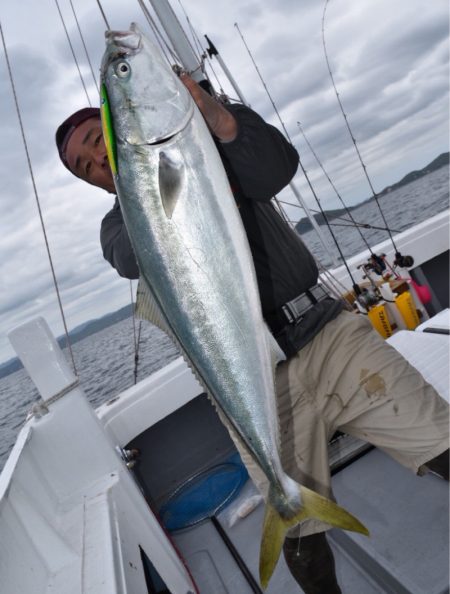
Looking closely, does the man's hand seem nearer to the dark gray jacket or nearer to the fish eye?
the fish eye

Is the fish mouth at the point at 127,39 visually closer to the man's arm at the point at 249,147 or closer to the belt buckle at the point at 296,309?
the man's arm at the point at 249,147

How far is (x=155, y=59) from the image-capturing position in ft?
4.30

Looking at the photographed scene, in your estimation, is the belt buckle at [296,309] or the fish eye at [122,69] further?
the belt buckle at [296,309]

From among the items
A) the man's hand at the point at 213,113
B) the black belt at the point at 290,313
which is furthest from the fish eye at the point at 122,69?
the black belt at the point at 290,313

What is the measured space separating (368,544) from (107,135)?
9.39 feet

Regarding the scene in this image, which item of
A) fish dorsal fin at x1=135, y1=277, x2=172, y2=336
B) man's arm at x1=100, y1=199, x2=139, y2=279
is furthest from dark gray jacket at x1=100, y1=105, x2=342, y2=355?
fish dorsal fin at x1=135, y1=277, x2=172, y2=336

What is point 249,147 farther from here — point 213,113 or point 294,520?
point 294,520

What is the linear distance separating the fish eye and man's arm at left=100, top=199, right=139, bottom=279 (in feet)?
2.50

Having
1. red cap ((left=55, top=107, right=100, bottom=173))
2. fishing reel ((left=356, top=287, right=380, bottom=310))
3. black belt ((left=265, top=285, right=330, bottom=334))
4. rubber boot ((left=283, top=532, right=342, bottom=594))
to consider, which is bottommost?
rubber boot ((left=283, top=532, right=342, bottom=594))

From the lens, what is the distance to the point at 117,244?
2.03 metres

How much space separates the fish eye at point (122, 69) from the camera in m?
1.30

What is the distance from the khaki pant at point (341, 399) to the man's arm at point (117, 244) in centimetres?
→ 95

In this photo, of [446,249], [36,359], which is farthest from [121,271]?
[446,249]

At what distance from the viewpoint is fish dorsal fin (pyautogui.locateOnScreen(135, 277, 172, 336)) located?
1423 mm
